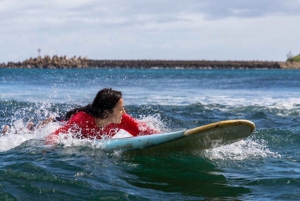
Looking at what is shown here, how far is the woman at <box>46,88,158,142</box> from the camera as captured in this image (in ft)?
28.4

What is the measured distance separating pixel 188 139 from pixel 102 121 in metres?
1.53

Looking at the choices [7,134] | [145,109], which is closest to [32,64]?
[145,109]

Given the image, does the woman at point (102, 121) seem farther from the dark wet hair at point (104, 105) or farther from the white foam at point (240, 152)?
the white foam at point (240, 152)

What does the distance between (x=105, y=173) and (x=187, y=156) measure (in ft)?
4.86

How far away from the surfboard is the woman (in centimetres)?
25

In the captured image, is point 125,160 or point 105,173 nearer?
point 105,173

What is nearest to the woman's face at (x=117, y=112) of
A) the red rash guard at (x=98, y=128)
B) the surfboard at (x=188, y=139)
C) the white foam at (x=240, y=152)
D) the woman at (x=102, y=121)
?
the woman at (x=102, y=121)

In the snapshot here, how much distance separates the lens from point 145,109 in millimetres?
19234

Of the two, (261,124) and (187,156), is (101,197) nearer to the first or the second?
(187,156)

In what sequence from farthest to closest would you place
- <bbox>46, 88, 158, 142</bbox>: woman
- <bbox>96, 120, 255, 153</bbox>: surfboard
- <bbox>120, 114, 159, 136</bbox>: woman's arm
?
<bbox>120, 114, 159, 136</bbox>: woman's arm < <bbox>46, 88, 158, 142</bbox>: woman < <bbox>96, 120, 255, 153</bbox>: surfboard

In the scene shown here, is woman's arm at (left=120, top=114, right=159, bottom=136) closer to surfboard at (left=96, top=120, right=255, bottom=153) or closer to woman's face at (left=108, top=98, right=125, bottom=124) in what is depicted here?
woman's face at (left=108, top=98, right=125, bottom=124)

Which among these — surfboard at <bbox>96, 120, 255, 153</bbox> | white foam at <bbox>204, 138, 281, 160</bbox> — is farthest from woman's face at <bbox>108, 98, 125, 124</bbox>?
white foam at <bbox>204, 138, 281, 160</bbox>

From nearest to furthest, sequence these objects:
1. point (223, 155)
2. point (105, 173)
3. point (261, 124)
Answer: point (105, 173), point (223, 155), point (261, 124)

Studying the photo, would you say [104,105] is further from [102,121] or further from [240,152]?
[240,152]
